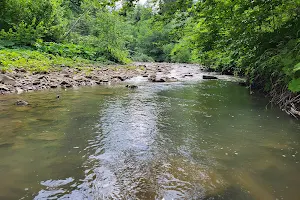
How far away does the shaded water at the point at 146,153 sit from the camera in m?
2.51

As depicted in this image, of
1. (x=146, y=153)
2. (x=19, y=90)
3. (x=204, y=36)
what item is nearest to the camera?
(x=146, y=153)

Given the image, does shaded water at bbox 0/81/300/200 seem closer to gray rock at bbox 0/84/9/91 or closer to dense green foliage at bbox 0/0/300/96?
dense green foliage at bbox 0/0/300/96

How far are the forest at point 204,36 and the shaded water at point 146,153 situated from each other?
3.44 feet

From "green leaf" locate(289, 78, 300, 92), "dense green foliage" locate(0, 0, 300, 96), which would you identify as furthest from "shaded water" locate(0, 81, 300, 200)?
"dense green foliage" locate(0, 0, 300, 96)

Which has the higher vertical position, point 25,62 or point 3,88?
point 25,62

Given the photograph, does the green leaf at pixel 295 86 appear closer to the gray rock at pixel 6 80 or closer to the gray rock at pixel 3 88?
the gray rock at pixel 3 88

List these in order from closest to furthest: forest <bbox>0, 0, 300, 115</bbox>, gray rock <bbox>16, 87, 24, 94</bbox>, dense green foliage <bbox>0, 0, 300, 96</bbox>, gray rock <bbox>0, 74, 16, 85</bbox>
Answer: forest <bbox>0, 0, 300, 115</bbox> → dense green foliage <bbox>0, 0, 300, 96</bbox> → gray rock <bbox>16, 87, 24, 94</bbox> → gray rock <bbox>0, 74, 16, 85</bbox>

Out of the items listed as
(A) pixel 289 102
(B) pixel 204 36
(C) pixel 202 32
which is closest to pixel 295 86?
(A) pixel 289 102

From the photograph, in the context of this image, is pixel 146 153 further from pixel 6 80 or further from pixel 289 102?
pixel 6 80

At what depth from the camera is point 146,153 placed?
3.42m

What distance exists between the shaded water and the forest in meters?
1.05

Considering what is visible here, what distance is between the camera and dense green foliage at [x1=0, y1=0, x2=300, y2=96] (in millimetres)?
6350

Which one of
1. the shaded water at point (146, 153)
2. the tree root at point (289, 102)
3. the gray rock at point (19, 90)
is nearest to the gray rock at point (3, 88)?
the gray rock at point (19, 90)

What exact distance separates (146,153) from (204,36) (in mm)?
8381
